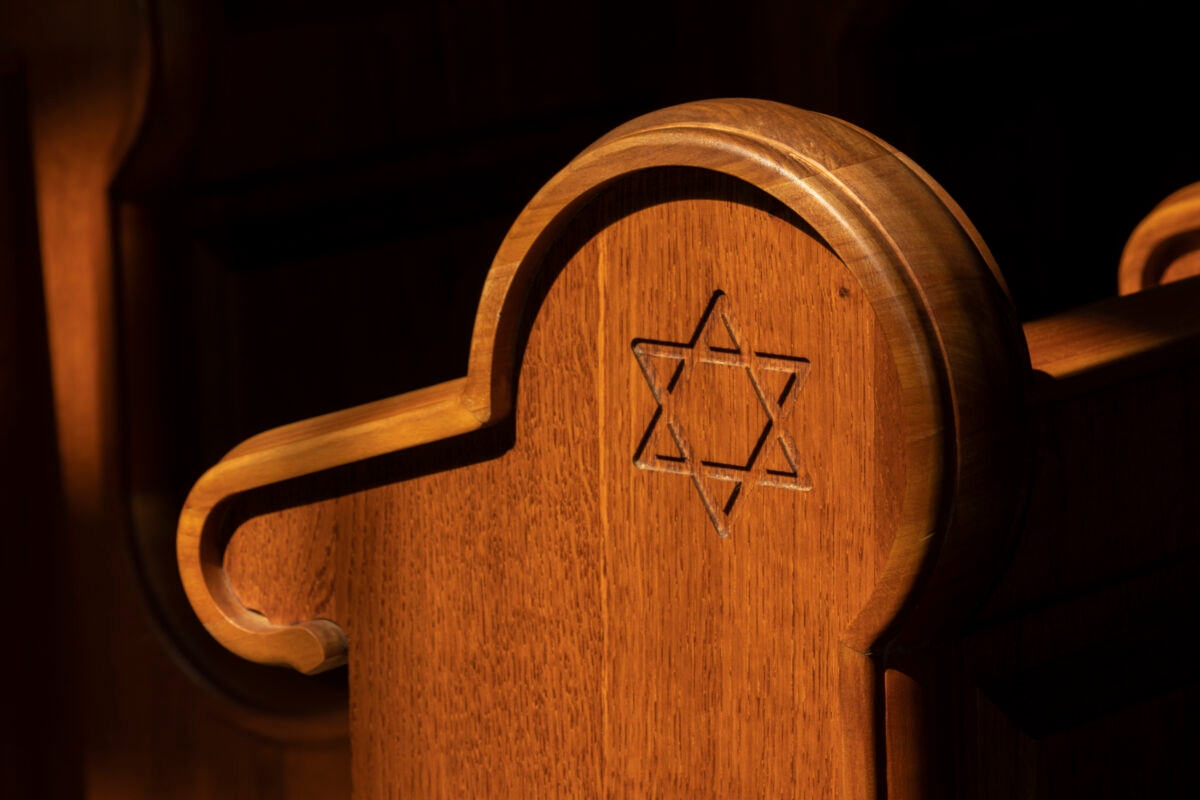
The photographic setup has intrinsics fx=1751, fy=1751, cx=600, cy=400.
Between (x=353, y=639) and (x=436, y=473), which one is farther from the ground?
(x=436, y=473)

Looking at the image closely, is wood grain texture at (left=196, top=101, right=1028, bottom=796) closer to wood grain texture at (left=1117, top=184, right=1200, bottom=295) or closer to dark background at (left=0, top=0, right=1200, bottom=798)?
dark background at (left=0, top=0, right=1200, bottom=798)

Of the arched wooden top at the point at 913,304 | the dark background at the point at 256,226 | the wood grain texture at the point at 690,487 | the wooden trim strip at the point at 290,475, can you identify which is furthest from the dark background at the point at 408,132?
the arched wooden top at the point at 913,304

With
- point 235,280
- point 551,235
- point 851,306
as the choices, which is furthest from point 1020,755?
point 235,280

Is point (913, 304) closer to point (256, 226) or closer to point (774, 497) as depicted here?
point (774, 497)

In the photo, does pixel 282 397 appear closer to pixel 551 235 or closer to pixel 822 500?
pixel 551 235

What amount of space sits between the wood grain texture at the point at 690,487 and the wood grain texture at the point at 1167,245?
59 cm

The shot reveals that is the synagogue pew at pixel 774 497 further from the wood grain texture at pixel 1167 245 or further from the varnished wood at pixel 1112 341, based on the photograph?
the wood grain texture at pixel 1167 245

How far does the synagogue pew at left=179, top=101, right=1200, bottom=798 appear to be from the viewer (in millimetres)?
865

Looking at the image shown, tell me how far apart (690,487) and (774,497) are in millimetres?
54

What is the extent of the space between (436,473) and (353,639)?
14 centimetres

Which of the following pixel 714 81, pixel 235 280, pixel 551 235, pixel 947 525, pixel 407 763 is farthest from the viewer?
pixel 714 81

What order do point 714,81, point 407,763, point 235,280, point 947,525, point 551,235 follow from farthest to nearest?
point 714,81, point 235,280, point 407,763, point 551,235, point 947,525

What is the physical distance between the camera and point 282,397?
170 cm

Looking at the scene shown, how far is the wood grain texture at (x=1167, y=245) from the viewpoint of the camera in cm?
139
